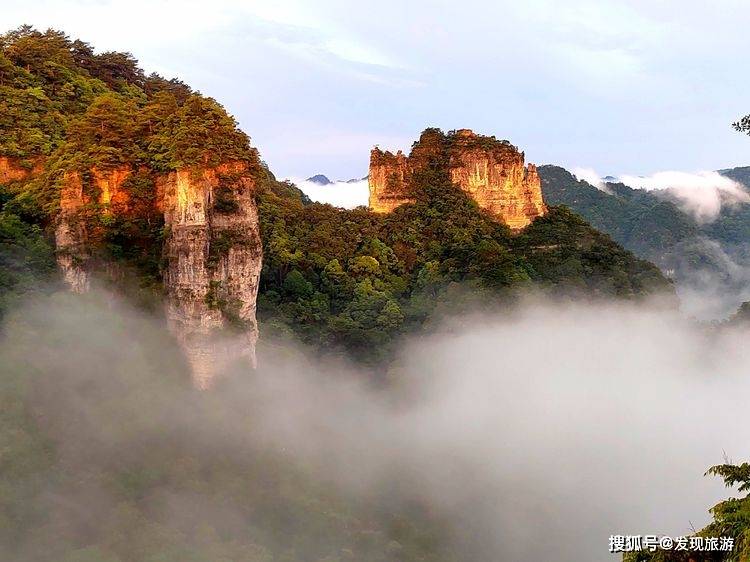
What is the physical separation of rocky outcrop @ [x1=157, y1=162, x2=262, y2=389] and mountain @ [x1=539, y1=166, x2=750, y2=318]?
75.5 m

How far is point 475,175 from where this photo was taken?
169 ft

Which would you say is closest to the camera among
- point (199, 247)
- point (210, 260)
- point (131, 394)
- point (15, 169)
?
point (131, 394)

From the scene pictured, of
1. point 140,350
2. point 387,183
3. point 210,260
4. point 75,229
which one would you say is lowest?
point 140,350

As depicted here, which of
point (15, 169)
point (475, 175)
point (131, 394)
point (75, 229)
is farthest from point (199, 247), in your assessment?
point (475, 175)

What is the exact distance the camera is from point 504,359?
38.6 m

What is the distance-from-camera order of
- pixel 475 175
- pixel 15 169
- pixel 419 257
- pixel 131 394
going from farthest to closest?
1. pixel 475 175
2. pixel 419 257
3. pixel 15 169
4. pixel 131 394

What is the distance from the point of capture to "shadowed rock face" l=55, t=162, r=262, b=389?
2341 centimetres

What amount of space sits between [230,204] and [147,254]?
353 centimetres

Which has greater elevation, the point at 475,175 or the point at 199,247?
the point at 475,175

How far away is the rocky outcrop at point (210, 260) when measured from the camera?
23.8m

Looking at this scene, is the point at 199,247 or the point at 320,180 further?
the point at 320,180

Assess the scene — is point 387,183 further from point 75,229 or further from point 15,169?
point 75,229

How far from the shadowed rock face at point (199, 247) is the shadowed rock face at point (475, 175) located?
27.3m

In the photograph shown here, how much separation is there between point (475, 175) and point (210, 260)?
3125 cm
